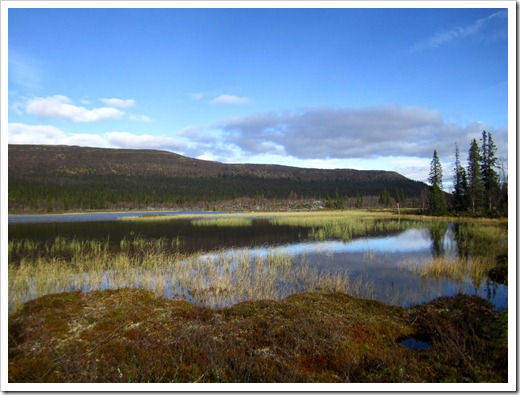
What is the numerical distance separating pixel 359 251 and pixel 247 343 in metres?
13.9

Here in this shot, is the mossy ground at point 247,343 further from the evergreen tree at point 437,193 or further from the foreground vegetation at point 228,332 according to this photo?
the evergreen tree at point 437,193

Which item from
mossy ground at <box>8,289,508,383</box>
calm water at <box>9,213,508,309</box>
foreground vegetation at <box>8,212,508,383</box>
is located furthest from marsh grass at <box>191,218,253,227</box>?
mossy ground at <box>8,289,508,383</box>

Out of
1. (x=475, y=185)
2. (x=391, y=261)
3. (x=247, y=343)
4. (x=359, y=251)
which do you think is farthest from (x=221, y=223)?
(x=247, y=343)

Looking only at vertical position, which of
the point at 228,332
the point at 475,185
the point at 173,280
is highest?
the point at 475,185

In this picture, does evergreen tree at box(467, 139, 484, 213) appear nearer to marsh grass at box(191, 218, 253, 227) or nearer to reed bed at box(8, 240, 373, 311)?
reed bed at box(8, 240, 373, 311)

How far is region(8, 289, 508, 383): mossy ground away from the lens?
442 centimetres

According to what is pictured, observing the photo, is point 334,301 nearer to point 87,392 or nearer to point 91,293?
point 87,392

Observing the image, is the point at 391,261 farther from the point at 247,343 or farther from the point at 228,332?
the point at 247,343

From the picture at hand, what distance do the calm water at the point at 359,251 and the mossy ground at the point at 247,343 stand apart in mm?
1919

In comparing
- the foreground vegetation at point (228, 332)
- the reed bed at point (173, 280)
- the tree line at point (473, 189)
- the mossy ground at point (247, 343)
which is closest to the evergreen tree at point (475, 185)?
the tree line at point (473, 189)

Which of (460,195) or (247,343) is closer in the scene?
(247,343)

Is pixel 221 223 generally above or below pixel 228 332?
below

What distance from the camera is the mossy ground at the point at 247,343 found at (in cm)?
442

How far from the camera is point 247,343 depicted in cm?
547
